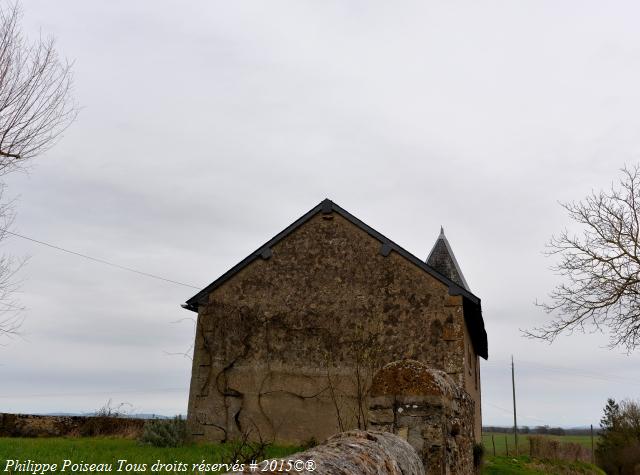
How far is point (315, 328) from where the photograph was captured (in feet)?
49.4

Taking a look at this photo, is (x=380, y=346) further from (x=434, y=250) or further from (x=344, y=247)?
(x=434, y=250)

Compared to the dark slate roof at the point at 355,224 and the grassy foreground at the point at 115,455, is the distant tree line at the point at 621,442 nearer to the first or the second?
the dark slate roof at the point at 355,224

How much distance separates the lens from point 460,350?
13578mm

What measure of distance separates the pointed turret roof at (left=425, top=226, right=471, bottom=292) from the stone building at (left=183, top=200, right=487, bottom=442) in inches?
221

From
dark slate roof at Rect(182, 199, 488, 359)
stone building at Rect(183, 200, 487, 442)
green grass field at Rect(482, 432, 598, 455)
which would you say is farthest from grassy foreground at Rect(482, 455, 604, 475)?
stone building at Rect(183, 200, 487, 442)

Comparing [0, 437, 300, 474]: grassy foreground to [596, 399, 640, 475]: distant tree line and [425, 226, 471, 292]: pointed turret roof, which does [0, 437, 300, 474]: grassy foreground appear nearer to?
[425, 226, 471, 292]: pointed turret roof

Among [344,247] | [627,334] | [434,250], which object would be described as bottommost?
[627,334]

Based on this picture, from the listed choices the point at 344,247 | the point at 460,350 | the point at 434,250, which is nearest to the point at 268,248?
the point at 344,247

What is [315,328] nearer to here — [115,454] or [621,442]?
[115,454]

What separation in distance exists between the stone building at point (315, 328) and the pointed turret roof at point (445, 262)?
5.62m

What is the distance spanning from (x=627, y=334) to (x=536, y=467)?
6.75 meters

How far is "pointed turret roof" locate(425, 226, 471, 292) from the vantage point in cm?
2192

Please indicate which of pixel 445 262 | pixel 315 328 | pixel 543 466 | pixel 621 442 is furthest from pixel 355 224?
pixel 621 442

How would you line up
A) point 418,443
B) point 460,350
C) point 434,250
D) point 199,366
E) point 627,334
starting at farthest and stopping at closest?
point 434,250 → point 627,334 → point 199,366 → point 460,350 → point 418,443
